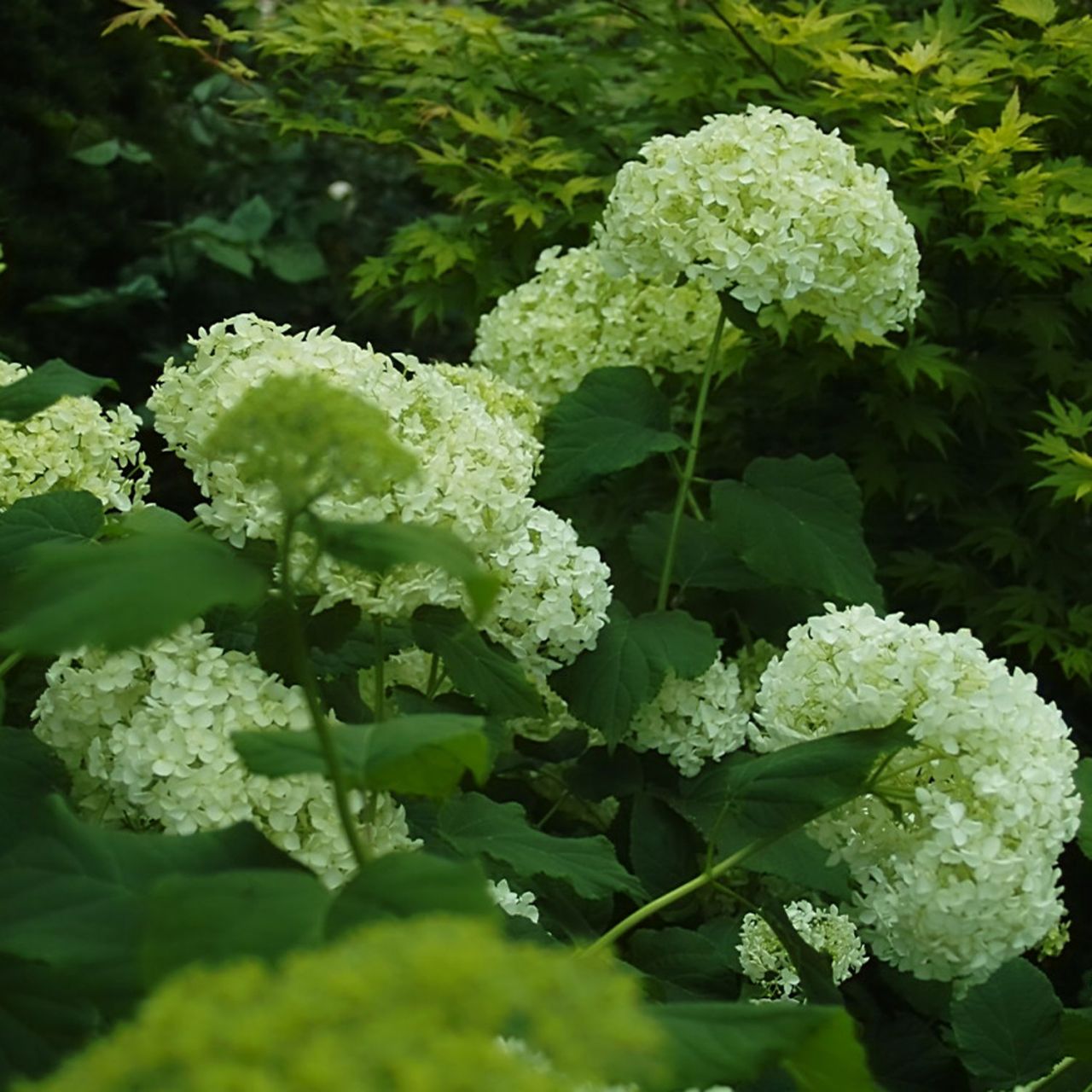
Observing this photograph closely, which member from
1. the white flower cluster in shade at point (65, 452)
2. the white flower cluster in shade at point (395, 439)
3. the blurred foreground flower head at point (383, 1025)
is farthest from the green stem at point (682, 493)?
the blurred foreground flower head at point (383, 1025)

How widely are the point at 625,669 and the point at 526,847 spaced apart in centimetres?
64

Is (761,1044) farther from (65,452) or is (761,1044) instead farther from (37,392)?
(65,452)

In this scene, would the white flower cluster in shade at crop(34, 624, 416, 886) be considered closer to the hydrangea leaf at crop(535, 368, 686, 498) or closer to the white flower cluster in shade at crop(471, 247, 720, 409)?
the hydrangea leaf at crop(535, 368, 686, 498)

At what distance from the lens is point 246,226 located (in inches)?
224

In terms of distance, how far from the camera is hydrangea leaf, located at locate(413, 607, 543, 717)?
1884 millimetres

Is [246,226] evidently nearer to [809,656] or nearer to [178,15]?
[178,15]

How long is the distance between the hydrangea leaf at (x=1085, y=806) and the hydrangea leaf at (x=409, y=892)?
1.13 metres

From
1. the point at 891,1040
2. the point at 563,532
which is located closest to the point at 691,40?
the point at 563,532

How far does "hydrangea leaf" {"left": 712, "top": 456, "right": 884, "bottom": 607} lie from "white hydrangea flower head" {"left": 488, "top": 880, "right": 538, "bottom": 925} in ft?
2.58

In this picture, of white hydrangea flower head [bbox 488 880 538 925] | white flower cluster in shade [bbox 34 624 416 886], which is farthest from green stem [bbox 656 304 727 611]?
white flower cluster in shade [bbox 34 624 416 886]

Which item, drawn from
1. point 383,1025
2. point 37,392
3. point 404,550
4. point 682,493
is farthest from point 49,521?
point 383,1025

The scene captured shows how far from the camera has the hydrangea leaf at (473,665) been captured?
1.88m

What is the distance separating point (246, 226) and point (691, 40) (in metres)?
2.58

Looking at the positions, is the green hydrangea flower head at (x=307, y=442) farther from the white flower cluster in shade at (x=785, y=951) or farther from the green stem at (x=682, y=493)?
the green stem at (x=682, y=493)
